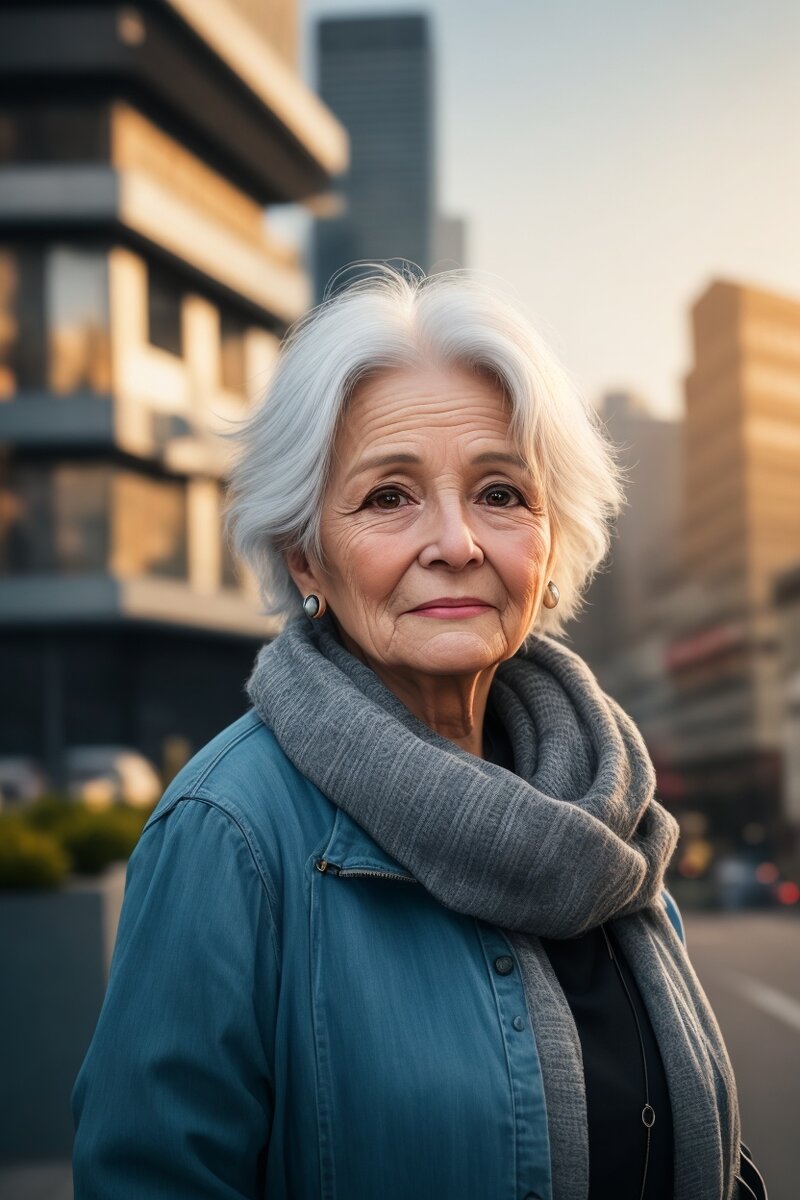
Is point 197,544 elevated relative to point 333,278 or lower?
elevated

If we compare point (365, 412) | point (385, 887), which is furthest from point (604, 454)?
point (385, 887)

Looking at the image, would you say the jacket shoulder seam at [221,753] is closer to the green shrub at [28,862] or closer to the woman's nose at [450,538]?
the woman's nose at [450,538]

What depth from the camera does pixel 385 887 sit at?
71.8 inches

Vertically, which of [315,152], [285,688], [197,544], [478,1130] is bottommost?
[478,1130]

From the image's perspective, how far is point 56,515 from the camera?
107ft

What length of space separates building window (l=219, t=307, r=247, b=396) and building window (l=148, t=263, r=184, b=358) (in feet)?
6.50

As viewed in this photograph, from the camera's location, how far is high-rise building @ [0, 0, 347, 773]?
32.3m

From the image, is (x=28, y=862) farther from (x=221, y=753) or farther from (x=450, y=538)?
(x=450, y=538)

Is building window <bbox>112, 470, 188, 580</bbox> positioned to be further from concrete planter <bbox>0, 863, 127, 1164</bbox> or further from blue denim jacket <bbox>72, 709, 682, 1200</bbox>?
blue denim jacket <bbox>72, 709, 682, 1200</bbox>

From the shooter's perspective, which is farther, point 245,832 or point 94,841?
point 94,841

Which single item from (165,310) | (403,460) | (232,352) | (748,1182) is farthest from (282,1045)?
(232,352)

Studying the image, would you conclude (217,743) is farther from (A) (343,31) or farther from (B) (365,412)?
(A) (343,31)

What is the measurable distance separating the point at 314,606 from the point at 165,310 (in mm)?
34065

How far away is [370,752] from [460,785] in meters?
0.13
